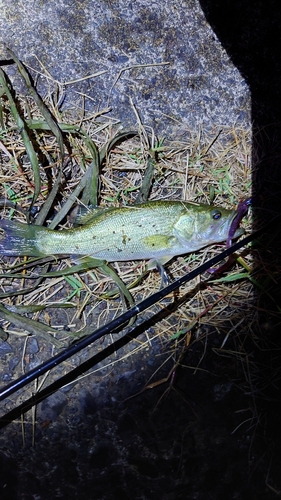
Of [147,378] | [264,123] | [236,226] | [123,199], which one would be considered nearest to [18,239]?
[123,199]

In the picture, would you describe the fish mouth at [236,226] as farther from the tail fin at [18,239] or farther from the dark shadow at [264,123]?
the tail fin at [18,239]

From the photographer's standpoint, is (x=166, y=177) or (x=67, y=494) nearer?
(x=67, y=494)

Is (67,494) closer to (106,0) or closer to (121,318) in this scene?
(121,318)

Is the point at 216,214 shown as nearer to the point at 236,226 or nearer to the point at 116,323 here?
the point at 236,226

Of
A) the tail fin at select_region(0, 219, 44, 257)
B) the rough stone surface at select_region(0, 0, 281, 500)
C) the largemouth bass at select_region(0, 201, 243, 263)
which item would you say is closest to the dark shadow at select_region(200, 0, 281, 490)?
the rough stone surface at select_region(0, 0, 281, 500)

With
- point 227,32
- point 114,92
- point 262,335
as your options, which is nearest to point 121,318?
point 262,335

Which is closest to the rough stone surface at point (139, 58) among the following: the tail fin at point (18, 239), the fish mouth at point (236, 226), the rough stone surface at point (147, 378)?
the rough stone surface at point (147, 378)
